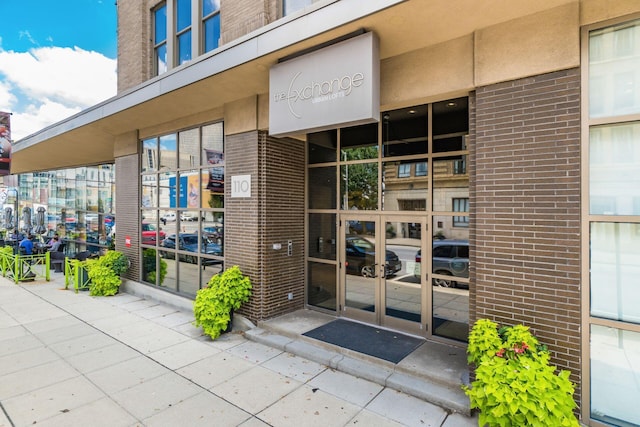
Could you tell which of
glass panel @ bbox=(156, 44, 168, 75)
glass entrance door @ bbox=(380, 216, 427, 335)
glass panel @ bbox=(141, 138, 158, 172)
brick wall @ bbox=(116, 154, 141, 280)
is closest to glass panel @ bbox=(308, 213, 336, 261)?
glass entrance door @ bbox=(380, 216, 427, 335)

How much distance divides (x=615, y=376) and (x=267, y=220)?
5.51 metres

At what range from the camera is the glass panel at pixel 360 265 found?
21.8 feet

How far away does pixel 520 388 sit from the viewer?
3096mm

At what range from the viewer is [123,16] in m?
10.3

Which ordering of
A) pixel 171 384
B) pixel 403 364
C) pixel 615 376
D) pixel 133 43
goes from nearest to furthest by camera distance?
pixel 615 376
pixel 171 384
pixel 403 364
pixel 133 43

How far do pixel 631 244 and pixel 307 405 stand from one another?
13.4 ft

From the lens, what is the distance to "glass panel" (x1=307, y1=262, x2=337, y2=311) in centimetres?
723

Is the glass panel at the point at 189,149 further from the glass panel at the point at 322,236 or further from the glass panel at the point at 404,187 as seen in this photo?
the glass panel at the point at 404,187

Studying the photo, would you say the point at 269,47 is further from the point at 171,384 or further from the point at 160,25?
the point at 160,25

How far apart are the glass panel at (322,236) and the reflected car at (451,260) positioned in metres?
2.20

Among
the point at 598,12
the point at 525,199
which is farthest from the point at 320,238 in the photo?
the point at 598,12

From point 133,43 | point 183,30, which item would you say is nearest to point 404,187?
point 183,30

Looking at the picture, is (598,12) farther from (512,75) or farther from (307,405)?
(307,405)

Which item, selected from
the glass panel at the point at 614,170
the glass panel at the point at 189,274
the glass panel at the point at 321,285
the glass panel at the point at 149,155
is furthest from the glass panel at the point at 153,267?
the glass panel at the point at 614,170
